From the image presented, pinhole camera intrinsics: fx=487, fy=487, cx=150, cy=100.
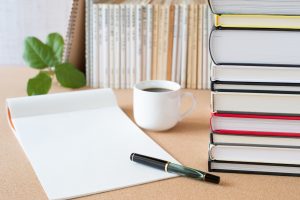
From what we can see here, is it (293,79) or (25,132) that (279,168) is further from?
(25,132)

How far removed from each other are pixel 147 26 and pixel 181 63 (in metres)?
0.12

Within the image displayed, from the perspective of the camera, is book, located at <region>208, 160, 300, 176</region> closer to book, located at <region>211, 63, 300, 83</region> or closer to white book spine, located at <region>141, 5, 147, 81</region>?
book, located at <region>211, 63, 300, 83</region>

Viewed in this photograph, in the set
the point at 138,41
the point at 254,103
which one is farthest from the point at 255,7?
the point at 138,41

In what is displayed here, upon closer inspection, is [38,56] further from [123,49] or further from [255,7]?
[255,7]

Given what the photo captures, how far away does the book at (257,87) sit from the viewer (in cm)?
74

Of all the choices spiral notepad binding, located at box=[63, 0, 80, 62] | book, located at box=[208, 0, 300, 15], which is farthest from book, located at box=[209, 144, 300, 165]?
spiral notepad binding, located at box=[63, 0, 80, 62]

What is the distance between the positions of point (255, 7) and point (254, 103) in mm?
149

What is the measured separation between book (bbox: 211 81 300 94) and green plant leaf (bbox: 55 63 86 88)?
0.52 m

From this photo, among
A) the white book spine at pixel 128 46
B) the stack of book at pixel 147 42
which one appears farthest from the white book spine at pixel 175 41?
the white book spine at pixel 128 46

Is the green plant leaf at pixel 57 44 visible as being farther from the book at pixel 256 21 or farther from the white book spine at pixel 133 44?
the book at pixel 256 21

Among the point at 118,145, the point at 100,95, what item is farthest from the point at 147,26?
the point at 118,145

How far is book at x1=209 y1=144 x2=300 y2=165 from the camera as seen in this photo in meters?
0.77

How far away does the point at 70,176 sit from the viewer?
0.76 meters

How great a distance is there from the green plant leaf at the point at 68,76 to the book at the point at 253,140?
1.66 feet
